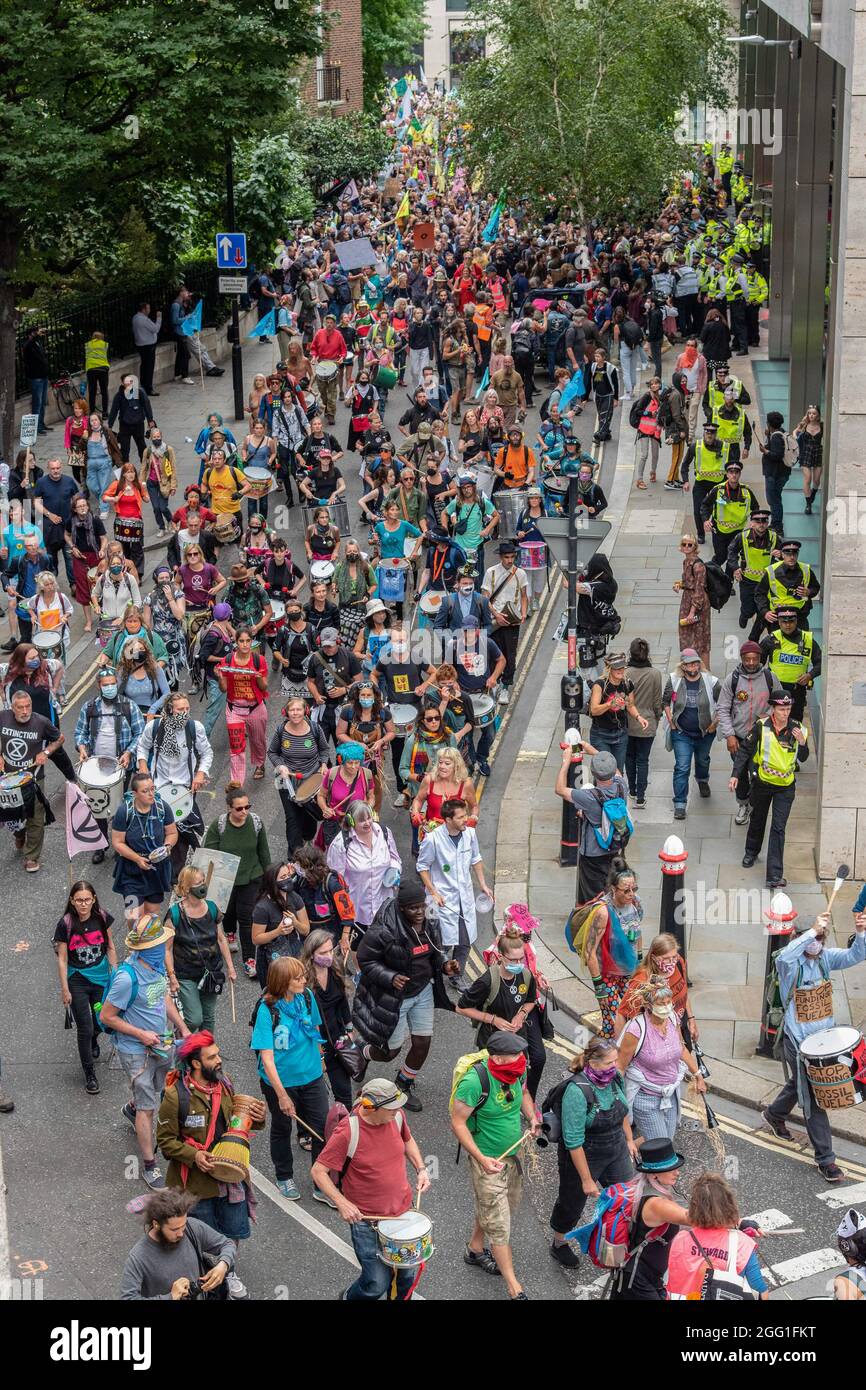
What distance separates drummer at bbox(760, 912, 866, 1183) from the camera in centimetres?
1131

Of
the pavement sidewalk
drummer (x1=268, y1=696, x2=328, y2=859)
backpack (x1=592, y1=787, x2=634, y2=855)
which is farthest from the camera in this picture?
drummer (x1=268, y1=696, x2=328, y2=859)

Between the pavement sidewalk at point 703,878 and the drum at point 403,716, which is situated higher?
the drum at point 403,716

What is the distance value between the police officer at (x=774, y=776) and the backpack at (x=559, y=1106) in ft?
17.1

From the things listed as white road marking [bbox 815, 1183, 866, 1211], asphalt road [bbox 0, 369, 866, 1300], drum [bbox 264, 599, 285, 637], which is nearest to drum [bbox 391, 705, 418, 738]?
drum [bbox 264, 599, 285, 637]

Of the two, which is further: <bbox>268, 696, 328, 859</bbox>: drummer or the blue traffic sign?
the blue traffic sign

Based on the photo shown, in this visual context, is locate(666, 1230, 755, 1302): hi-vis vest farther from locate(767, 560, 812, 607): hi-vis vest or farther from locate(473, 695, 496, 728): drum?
locate(767, 560, 812, 607): hi-vis vest

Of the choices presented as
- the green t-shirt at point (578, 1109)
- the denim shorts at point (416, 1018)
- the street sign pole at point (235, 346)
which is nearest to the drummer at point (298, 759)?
the denim shorts at point (416, 1018)

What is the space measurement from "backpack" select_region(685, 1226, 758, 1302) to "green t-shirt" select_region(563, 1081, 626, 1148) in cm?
194

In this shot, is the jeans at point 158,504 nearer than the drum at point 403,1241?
No

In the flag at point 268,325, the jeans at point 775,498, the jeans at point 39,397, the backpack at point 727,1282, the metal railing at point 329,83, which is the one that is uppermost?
the metal railing at point 329,83

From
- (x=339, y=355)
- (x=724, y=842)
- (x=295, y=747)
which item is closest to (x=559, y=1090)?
(x=295, y=747)

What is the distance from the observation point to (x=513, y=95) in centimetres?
3569

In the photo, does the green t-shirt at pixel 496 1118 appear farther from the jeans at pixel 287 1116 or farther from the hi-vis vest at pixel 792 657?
the hi-vis vest at pixel 792 657

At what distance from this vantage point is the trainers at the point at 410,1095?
12.1m
